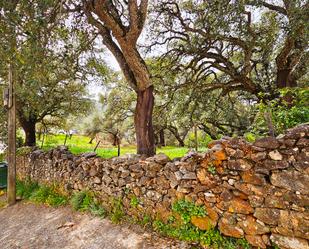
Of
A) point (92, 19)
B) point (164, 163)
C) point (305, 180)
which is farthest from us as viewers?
point (92, 19)

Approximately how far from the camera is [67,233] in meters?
5.21

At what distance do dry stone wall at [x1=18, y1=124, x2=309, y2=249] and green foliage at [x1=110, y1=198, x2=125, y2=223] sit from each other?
0.54 feet

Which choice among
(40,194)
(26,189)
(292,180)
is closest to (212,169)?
(292,180)

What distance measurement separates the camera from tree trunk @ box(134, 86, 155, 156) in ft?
21.4

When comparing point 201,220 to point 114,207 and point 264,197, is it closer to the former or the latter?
point 264,197

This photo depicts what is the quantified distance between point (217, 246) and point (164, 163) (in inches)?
67.7

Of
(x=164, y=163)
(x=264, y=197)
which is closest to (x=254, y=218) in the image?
(x=264, y=197)

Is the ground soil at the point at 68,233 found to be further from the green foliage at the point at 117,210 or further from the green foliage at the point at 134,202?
the green foliage at the point at 134,202

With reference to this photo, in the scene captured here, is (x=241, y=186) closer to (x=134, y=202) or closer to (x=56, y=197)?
(x=134, y=202)

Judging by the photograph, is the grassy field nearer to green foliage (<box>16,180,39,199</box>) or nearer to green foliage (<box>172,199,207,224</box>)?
green foliage (<box>16,180,39,199</box>)

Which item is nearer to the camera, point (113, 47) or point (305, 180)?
point (305, 180)

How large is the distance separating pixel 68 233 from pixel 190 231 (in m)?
2.85

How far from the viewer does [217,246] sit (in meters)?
3.67

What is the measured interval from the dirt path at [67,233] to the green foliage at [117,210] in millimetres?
151
